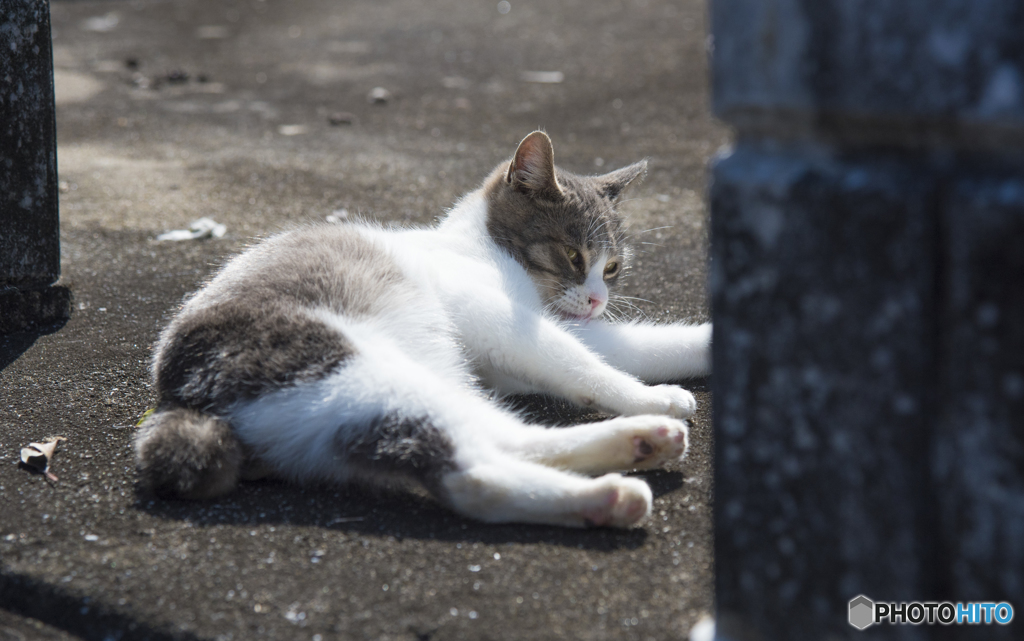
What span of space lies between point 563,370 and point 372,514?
764 mm

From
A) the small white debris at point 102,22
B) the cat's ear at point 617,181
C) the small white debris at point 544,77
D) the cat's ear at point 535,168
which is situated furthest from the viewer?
the small white debris at point 102,22

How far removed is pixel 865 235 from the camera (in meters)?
1.10

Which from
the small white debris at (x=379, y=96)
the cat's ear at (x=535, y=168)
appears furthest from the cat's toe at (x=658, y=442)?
the small white debris at (x=379, y=96)

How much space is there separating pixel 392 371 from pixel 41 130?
75.3 inches

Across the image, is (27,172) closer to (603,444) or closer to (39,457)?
(39,457)

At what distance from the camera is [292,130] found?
19.5ft

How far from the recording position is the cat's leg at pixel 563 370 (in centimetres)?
246

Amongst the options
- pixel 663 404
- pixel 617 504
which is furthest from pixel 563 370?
pixel 617 504

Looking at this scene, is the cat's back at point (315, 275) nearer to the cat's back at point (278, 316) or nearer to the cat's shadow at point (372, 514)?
the cat's back at point (278, 316)

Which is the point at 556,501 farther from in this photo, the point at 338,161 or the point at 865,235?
the point at 338,161

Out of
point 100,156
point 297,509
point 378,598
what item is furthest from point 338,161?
point 378,598

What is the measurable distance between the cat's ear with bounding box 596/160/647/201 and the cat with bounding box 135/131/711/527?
42 cm

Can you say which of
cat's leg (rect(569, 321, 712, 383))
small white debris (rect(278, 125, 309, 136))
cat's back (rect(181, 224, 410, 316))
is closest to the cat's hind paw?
cat's back (rect(181, 224, 410, 316))

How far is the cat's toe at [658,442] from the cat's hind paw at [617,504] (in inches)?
8.5
